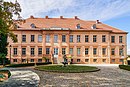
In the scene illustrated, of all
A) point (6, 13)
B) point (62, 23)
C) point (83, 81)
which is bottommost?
point (83, 81)

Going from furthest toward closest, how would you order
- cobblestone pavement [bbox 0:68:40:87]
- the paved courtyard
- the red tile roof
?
the red tile roof < the paved courtyard < cobblestone pavement [bbox 0:68:40:87]

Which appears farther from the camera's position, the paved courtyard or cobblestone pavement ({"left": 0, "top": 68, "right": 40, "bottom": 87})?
the paved courtyard

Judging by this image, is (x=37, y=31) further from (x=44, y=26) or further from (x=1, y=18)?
(x=1, y=18)

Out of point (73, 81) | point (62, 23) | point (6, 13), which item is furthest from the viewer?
point (62, 23)

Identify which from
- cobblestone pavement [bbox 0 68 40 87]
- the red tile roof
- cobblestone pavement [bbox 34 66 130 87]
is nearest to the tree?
cobblestone pavement [bbox 0 68 40 87]

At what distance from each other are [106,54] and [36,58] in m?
18.3

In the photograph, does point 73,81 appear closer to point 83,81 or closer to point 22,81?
point 83,81

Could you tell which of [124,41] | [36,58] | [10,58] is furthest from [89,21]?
[10,58]

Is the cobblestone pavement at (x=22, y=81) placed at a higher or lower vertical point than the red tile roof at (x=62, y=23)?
lower

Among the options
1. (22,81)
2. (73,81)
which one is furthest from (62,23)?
(22,81)

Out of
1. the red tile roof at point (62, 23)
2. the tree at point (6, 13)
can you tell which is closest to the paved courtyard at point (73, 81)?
the tree at point (6, 13)

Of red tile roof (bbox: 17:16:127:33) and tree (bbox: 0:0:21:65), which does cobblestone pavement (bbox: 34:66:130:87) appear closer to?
tree (bbox: 0:0:21:65)

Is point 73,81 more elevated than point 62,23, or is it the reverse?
point 62,23

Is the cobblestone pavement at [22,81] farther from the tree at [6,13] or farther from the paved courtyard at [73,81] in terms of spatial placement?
the tree at [6,13]
